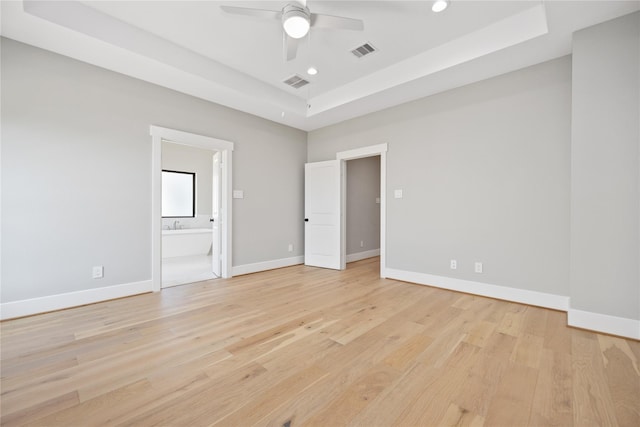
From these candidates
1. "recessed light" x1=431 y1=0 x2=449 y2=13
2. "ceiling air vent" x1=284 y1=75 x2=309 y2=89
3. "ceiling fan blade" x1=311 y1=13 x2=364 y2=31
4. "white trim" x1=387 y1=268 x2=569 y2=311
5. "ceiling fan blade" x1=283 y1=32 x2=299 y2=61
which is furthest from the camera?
"ceiling air vent" x1=284 y1=75 x2=309 y2=89

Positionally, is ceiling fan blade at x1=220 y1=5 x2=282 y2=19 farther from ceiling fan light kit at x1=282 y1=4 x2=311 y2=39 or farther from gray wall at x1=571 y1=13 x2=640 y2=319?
gray wall at x1=571 y1=13 x2=640 y2=319

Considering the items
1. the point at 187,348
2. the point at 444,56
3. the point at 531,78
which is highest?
the point at 444,56

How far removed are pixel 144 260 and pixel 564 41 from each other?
5.42 m

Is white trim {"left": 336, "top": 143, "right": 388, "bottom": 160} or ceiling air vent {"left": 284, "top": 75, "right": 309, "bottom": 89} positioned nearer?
ceiling air vent {"left": 284, "top": 75, "right": 309, "bottom": 89}

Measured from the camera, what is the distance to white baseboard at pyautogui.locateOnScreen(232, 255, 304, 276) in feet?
14.8

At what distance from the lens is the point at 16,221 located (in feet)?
8.77

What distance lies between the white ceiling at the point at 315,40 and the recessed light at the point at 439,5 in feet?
0.22

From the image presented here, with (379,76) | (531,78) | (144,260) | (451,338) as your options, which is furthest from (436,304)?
(144,260)

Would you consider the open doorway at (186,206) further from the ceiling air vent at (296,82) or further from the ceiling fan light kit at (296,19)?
the ceiling fan light kit at (296,19)

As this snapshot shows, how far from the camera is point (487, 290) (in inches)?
132

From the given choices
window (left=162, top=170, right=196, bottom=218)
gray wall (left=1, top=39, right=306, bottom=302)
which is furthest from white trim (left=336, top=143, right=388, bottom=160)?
window (left=162, top=170, right=196, bottom=218)

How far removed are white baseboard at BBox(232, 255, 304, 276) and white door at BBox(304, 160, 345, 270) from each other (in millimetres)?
216

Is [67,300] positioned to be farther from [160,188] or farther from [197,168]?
[197,168]

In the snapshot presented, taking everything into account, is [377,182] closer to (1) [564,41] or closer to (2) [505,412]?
(1) [564,41]
